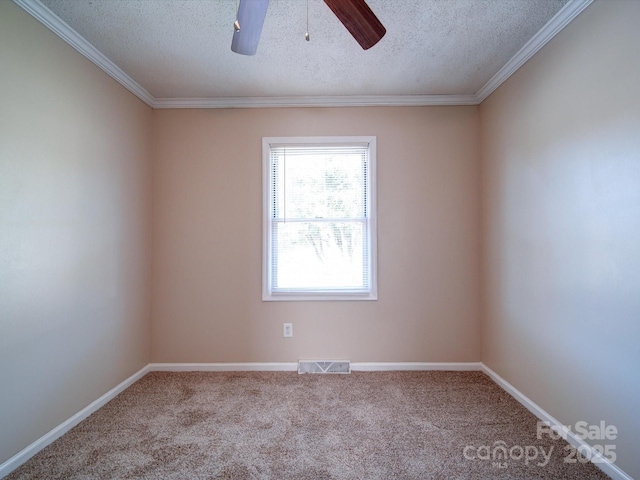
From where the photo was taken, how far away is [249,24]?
1.29 m

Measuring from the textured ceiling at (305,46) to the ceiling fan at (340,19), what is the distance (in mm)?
534

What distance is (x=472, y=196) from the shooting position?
9.20 ft

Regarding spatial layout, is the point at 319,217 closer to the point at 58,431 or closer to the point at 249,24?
the point at 249,24

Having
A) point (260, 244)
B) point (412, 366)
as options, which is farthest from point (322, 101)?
point (412, 366)

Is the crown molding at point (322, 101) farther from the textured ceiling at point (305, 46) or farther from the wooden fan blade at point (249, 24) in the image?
the wooden fan blade at point (249, 24)

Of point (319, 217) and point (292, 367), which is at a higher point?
point (319, 217)

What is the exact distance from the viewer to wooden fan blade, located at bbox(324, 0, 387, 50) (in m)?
1.19

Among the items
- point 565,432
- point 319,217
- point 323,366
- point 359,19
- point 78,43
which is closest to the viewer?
point 359,19

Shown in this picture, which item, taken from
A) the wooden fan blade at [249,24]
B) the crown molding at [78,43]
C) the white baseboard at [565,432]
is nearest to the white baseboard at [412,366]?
the white baseboard at [565,432]

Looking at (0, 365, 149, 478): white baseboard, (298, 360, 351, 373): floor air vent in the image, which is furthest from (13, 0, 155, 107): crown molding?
(298, 360, 351, 373): floor air vent

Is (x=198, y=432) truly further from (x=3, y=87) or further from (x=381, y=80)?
(x=381, y=80)

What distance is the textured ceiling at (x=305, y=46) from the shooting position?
1.74 metres

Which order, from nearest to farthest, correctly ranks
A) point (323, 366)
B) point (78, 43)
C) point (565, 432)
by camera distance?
point (565, 432) → point (78, 43) → point (323, 366)

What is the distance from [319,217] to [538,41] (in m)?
2.06
